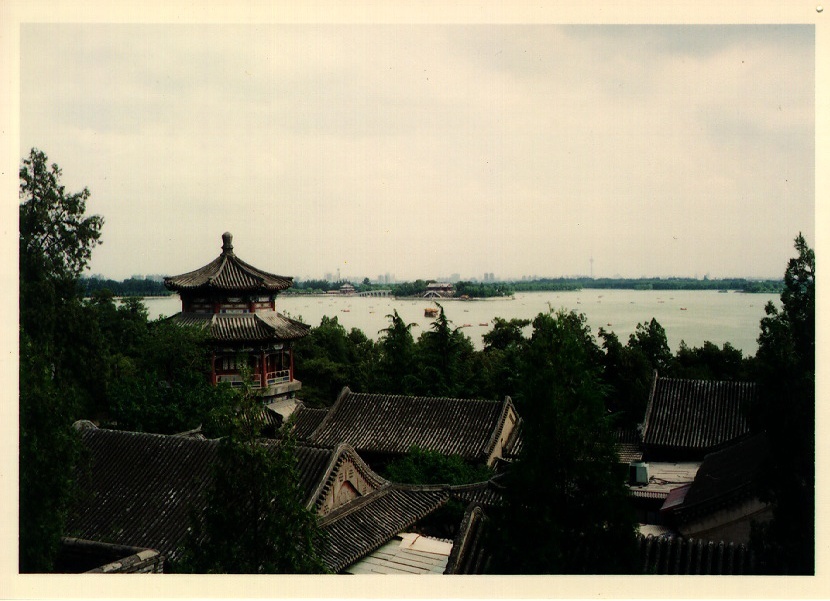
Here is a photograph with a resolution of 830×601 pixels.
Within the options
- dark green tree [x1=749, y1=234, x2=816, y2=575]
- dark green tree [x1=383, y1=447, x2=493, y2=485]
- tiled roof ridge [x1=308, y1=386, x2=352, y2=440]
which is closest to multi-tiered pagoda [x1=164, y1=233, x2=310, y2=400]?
tiled roof ridge [x1=308, y1=386, x2=352, y2=440]

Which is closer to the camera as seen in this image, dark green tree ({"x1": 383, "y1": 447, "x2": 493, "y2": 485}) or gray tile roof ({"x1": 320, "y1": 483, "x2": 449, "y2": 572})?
gray tile roof ({"x1": 320, "y1": 483, "x2": 449, "y2": 572})

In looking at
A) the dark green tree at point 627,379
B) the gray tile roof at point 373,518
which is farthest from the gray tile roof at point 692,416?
the gray tile roof at point 373,518

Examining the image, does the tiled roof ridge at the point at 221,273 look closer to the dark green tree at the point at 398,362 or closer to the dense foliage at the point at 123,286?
the dense foliage at the point at 123,286

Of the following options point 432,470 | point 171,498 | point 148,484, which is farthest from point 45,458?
point 432,470

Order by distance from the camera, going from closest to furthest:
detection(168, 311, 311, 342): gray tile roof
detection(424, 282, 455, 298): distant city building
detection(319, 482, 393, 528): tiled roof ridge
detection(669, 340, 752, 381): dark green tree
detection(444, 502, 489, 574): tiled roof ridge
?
1. detection(444, 502, 489, 574): tiled roof ridge
2. detection(319, 482, 393, 528): tiled roof ridge
3. detection(424, 282, 455, 298): distant city building
4. detection(168, 311, 311, 342): gray tile roof
5. detection(669, 340, 752, 381): dark green tree

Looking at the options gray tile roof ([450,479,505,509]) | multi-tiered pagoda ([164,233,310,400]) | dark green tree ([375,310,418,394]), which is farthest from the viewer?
dark green tree ([375,310,418,394])

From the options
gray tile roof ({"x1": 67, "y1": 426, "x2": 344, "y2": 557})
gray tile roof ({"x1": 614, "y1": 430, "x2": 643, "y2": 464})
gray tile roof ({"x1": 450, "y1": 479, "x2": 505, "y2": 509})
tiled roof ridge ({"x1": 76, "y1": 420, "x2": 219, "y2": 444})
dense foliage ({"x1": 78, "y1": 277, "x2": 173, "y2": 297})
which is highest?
dense foliage ({"x1": 78, "y1": 277, "x2": 173, "y2": 297})

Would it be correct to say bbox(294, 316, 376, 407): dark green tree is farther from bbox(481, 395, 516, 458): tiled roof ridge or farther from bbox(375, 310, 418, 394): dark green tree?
bbox(481, 395, 516, 458): tiled roof ridge
